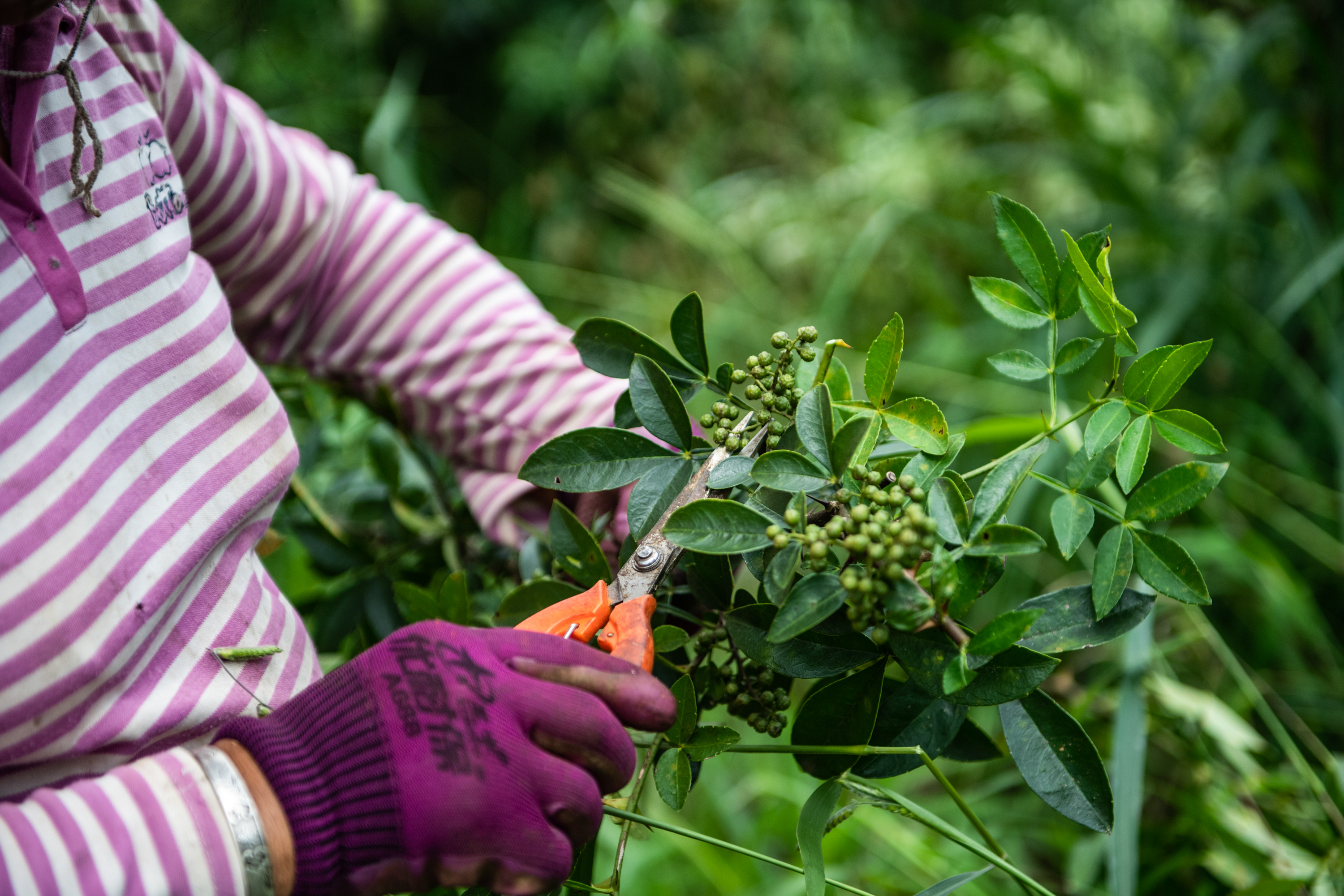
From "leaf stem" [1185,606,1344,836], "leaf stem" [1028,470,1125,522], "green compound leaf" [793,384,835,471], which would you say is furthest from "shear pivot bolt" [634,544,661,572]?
"leaf stem" [1185,606,1344,836]

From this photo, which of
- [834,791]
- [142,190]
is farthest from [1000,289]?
[142,190]

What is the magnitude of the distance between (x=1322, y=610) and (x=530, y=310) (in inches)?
50.8

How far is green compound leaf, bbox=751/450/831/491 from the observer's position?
46 centimetres

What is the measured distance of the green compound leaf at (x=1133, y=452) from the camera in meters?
0.48

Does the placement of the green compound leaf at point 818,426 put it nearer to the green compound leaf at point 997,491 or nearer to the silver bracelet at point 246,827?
the green compound leaf at point 997,491

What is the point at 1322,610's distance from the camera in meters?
1.35

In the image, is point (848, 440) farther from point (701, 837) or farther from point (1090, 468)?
point (701, 837)

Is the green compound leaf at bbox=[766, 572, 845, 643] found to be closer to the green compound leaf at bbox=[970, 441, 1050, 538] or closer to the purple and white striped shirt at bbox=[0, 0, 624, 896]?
the green compound leaf at bbox=[970, 441, 1050, 538]

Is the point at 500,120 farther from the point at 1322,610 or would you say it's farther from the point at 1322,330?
the point at 1322,610

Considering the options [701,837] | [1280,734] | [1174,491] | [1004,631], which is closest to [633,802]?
[701,837]

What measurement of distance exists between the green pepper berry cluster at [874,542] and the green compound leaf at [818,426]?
0.07 ft

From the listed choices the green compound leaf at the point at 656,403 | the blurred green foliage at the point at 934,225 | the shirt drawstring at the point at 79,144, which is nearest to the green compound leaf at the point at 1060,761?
the green compound leaf at the point at 656,403

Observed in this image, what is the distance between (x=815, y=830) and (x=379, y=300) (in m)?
0.59

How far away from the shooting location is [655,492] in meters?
0.52
